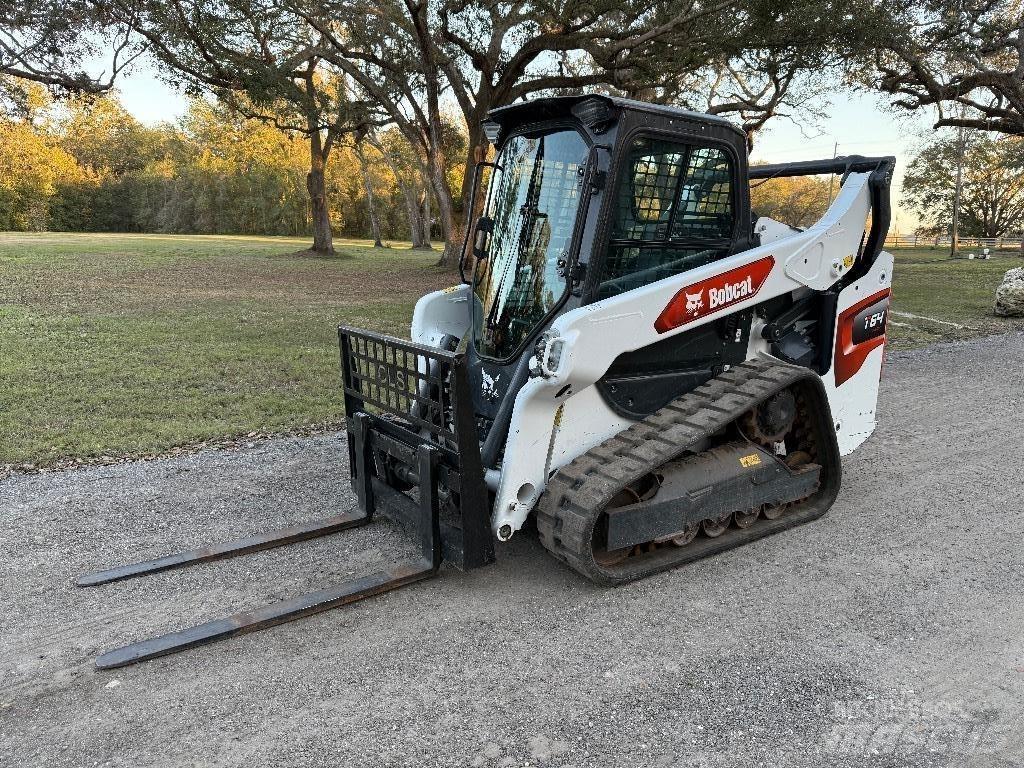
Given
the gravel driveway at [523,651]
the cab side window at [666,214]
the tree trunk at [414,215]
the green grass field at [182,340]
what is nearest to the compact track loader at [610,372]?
the cab side window at [666,214]

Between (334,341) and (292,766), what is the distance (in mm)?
9108

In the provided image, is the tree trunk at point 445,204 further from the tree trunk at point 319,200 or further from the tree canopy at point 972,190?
the tree canopy at point 972,190

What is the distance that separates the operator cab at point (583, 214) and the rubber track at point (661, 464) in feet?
0.92

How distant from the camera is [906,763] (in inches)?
105

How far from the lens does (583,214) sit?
3.86 meters

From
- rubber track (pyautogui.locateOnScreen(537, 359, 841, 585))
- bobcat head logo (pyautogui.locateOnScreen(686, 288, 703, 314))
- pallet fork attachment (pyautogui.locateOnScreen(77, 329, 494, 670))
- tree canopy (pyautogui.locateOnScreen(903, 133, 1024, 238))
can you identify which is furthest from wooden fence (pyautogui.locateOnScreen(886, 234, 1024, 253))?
pallet fork attachment (pyautogui.locateOnScreen(77, 329, 494, 670))

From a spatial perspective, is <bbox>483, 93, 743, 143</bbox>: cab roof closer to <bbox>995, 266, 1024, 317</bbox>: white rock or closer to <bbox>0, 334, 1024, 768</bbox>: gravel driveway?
<bbox>0, 334, 1024, 768</bbox>: gravel driveway

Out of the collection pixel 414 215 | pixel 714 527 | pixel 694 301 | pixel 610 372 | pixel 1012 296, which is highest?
pixel 414 215

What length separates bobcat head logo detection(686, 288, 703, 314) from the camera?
3955 mm

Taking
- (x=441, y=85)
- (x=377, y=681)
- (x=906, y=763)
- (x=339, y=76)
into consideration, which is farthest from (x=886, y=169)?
(x=339, y=76)

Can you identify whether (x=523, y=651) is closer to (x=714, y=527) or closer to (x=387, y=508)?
(x=387, y=508)

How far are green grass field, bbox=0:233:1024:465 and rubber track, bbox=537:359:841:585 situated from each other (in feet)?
12.3

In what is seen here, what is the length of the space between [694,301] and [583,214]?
29.6 inches

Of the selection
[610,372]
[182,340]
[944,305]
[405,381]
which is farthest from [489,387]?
[944,305]
